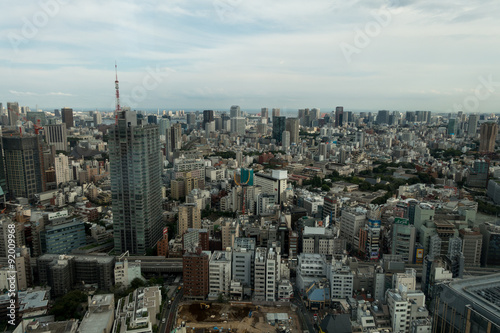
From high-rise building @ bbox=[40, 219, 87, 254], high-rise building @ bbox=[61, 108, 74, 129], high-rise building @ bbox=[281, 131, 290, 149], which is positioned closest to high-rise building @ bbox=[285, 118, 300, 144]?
high-rise building @ bbox=[281, 131, 290, 149]

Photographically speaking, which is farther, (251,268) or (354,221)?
(354,221)

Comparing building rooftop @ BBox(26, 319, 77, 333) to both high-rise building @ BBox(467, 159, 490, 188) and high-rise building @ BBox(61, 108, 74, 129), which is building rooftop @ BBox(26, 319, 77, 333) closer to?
high-rise building @ BBox(467, 159, 490, 188)

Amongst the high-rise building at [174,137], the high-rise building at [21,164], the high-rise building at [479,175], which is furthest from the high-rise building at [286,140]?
the high-rise building at [21,164]

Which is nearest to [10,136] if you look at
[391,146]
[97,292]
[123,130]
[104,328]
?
[123,130]

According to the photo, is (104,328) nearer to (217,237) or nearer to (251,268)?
(251,268)

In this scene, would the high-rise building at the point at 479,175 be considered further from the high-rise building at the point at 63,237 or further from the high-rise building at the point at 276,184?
the high-rise building at the point at 63,237
